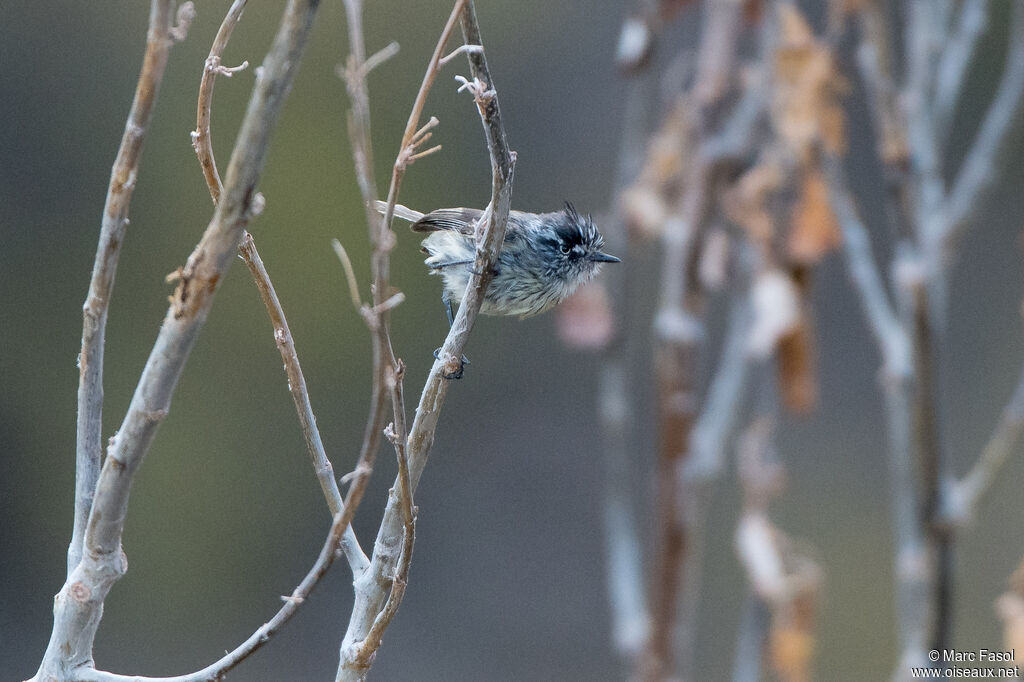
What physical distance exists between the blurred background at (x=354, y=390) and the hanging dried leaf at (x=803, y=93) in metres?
3.75

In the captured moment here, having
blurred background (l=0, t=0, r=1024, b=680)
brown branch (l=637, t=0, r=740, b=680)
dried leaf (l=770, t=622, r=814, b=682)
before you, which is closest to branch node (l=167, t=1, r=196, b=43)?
brown branch (l=637, t=0, r=740, b=680)

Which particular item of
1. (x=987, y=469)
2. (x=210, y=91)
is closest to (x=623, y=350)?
(x=987, y=469)

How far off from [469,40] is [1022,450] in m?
6.07

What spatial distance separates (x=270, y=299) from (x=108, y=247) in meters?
0.30

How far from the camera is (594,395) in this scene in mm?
6715

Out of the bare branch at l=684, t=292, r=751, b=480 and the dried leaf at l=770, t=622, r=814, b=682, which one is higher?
the bare branch at l=684, t=292, r=751, b=480

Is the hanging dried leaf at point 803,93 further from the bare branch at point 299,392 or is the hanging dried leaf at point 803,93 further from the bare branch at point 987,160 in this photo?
the bare branch at point 299,392

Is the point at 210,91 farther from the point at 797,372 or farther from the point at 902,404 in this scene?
the point at 902,404

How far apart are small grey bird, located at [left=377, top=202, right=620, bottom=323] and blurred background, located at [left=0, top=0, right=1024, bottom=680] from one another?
3.06 m

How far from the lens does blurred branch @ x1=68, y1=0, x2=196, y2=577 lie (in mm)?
1089

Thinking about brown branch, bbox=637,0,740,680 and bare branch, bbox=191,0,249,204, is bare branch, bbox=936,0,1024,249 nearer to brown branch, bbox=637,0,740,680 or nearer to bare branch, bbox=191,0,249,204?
brown branch, bbox=637,0,740,680

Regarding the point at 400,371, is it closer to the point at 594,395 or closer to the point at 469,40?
the point at 469,40

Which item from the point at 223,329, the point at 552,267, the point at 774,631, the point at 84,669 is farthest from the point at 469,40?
the point at 223,329

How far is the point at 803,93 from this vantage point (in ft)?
7.27
